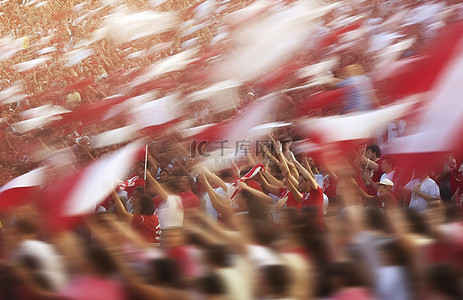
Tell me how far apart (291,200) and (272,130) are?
58 cm

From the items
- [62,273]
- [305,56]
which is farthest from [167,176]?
[62,273]

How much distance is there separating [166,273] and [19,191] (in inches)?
58.3

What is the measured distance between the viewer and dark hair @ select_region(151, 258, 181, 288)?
283cm

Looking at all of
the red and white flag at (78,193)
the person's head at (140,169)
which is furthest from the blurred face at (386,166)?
the red and white flag at (78,193)

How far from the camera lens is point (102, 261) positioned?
2.87 meters

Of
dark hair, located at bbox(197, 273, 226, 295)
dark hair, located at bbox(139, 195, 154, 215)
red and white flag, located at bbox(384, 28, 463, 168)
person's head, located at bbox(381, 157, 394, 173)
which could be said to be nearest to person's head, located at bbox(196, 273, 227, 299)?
dark hair, located at bbox(197, 273, 226, 295)

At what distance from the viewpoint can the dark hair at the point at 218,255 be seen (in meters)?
2.83

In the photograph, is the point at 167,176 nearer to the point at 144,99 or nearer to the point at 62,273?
the point at 144,99

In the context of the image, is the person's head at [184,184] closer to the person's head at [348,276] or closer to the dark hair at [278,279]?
the dark hair at [278,279]

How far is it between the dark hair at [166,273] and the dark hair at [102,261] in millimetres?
173

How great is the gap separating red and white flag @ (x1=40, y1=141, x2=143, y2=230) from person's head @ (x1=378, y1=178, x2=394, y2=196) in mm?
1967

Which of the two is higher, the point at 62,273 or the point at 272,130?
the point at 62,273

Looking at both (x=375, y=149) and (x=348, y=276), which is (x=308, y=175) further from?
(x=348, y=276)

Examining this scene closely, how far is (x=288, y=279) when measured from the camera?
8.96ft
